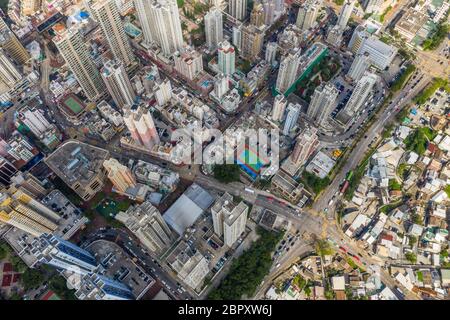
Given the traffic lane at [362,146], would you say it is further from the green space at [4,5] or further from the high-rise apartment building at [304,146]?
the green space at [4,5]

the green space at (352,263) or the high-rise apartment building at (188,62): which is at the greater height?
the high-rise apartment building at (188,62)

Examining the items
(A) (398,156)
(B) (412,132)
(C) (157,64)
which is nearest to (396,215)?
(A) (398,156)

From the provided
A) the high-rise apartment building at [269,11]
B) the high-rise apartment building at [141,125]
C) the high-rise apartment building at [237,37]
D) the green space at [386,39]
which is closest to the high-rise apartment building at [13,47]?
the high-rise apartment building at [141,125]

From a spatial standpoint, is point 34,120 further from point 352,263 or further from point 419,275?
point 419,275

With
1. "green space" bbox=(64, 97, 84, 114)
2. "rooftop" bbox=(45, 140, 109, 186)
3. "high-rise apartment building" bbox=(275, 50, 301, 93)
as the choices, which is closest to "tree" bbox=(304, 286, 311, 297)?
"high-rise apartment building" bbox=(275, 50, 301, 93)

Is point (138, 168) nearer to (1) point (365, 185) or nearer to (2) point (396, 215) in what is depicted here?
(1) point (365, 185)

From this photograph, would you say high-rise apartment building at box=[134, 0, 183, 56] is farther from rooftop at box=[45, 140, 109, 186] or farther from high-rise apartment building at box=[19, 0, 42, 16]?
high-rise apartment building at box=[19, 0, 42, 16]

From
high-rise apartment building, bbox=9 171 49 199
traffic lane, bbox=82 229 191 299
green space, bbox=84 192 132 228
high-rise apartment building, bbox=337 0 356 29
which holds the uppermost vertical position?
high-rise apartment building, bbox=337 0 356 29
